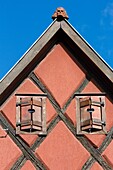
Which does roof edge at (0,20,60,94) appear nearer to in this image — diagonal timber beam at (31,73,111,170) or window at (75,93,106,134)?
diagonal timber beam at (31,73,111,170)

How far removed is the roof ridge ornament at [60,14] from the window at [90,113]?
0.75m

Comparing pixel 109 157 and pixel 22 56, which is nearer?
pixel 109 157

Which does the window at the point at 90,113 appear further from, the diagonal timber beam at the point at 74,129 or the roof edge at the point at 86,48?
the roof edge at the point at 86,48

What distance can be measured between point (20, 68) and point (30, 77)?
5.2 inches

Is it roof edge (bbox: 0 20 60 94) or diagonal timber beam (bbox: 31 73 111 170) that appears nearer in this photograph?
diagonal timber beam (bbox: 31 73 111 170)

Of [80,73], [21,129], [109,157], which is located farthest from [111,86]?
[21,129]

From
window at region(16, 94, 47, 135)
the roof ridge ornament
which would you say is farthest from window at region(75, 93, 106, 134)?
the roof ridge ornament

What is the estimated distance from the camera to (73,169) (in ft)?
11.6

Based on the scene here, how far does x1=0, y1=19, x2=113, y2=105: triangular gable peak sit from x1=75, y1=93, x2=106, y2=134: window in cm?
17

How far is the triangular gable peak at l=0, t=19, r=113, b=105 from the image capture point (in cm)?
378

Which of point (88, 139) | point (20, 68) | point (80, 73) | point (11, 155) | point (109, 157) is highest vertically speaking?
point (20, 68)

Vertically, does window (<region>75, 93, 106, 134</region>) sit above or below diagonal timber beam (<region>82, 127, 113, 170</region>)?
above

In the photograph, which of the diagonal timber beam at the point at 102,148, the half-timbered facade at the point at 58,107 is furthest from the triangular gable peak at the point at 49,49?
the diagonal timber beam at the point at 102,148

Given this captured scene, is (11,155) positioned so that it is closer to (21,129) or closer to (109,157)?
(21,129)
